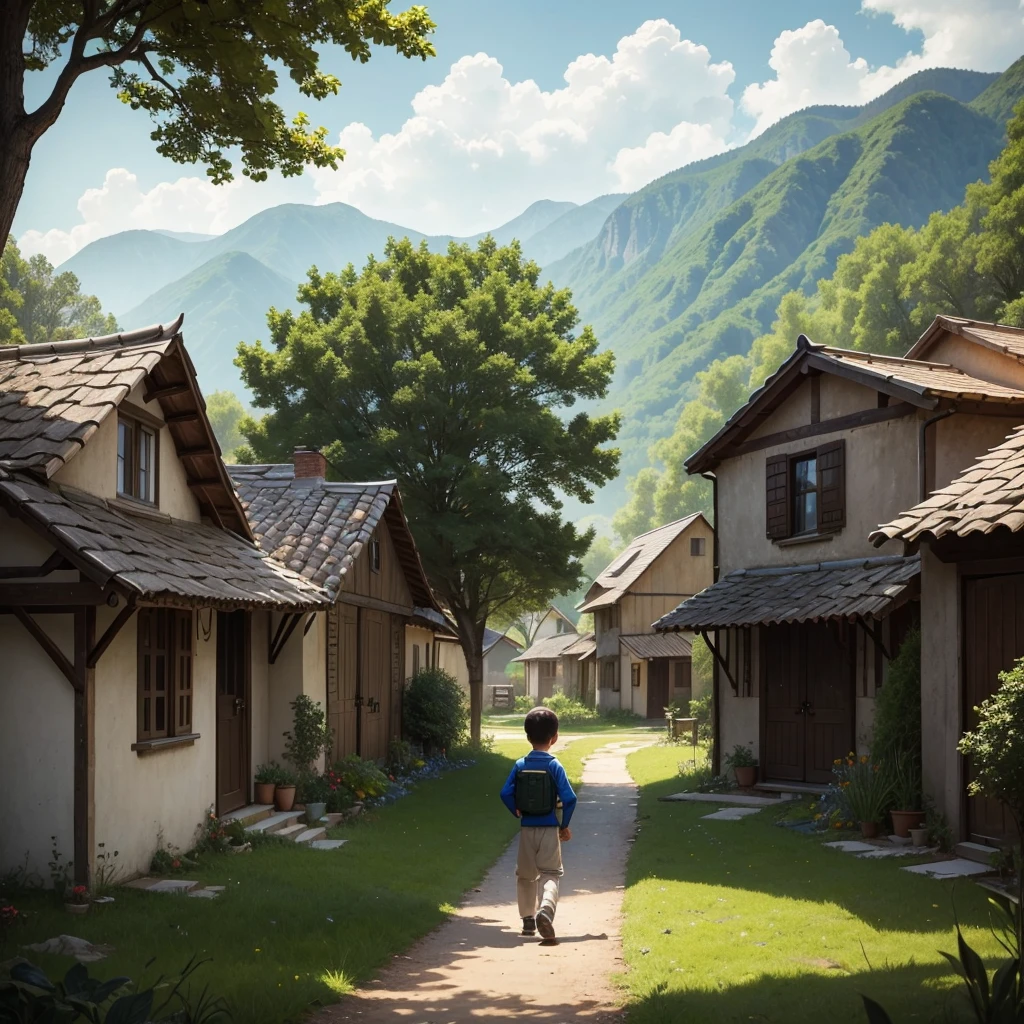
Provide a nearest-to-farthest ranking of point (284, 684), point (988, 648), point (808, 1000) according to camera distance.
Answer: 1. point (808, 1000)
2. point (988, 648)
3. point (284, 684)

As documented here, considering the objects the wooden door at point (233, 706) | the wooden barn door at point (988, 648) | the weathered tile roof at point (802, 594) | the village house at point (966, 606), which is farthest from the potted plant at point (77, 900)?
the weathered tile roof at point (802, 594)

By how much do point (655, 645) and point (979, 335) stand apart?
28.8m

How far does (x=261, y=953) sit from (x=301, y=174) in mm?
7513

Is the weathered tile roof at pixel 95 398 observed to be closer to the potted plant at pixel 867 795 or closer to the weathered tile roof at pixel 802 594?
the weathered tile roof at pixel 802 594

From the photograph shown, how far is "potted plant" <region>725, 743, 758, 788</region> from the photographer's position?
1914 cm

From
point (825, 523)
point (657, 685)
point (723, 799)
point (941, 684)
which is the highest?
point (825, 523)

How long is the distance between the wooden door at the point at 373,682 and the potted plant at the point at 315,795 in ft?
11.8

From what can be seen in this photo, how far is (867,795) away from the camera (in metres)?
14.0

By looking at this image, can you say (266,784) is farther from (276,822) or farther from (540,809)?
(540,809)

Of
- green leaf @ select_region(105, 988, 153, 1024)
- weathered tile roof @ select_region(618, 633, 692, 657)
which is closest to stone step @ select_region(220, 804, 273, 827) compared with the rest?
green leaf @ select_region(105, 988, 153, 1024)

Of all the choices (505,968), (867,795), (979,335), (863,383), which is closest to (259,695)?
(867,795)

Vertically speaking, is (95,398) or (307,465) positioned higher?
(307,465)

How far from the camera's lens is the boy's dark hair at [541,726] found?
8.92 meters

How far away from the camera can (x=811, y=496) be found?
18984 mm
